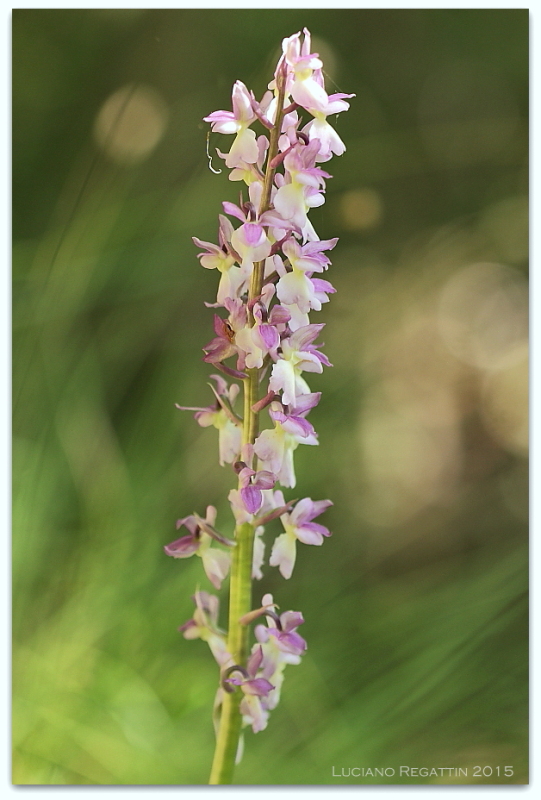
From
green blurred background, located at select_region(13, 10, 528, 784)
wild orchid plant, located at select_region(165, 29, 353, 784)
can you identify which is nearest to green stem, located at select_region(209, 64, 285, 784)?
wild orchid plant, located at select_region(165, 29, 353, 784)

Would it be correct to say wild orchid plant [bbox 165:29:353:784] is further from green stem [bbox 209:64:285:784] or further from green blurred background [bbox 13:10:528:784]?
green blurred background [bbox 13:10:528:784]

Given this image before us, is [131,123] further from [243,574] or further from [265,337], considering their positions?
[243,574]

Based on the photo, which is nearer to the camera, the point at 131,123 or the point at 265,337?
the point at 265,337

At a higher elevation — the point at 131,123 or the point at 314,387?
the point at 131,123

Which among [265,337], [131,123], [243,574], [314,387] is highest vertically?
[131,123]

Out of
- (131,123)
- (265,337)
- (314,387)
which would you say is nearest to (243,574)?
(265,337)
